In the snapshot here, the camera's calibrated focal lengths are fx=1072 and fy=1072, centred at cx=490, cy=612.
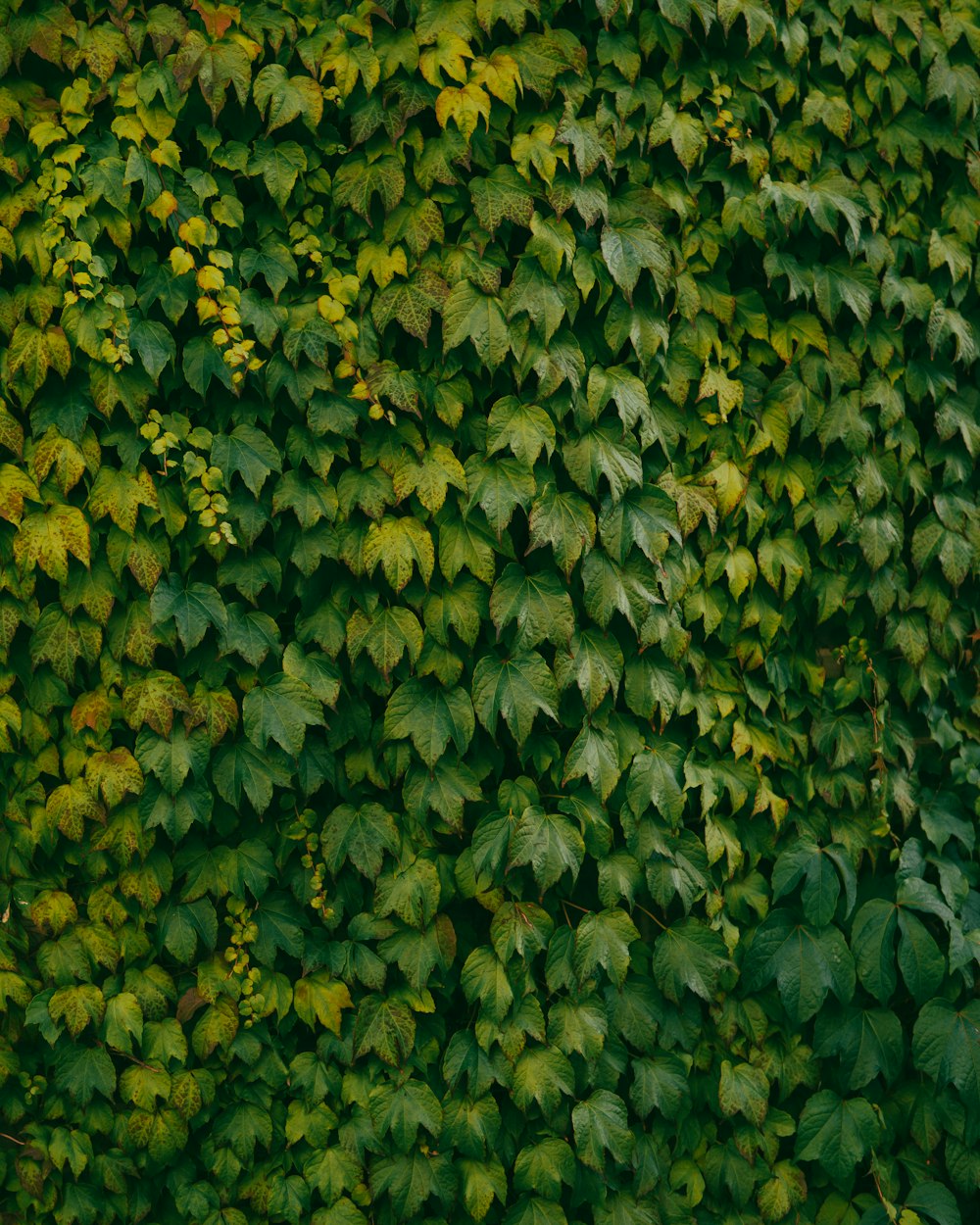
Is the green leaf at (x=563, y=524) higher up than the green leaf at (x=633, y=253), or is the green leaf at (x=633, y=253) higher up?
the green leaf at (x=633, y=253)

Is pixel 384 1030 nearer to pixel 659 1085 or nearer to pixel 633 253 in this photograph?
pixel 659 1085

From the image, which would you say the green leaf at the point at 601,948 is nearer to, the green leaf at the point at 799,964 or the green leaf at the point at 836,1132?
the green leaf at the point at 799,964

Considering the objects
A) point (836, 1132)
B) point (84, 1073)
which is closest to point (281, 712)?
point (84, 1073)

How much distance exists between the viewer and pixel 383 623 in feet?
8.61

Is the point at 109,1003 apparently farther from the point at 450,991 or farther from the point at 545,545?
the point at 545,545

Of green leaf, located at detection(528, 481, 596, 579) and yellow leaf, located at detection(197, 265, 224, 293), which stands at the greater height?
yellow leaf, located at detection(197, 265, 224, 293)

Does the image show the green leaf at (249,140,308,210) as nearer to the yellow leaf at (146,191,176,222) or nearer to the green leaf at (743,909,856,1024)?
the yellow leaf at (146,191,176,222)

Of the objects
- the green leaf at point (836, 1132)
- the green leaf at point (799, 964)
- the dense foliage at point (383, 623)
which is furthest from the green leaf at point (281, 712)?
the green leaf at point (836, 1132)

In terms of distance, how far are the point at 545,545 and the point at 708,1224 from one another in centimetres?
187

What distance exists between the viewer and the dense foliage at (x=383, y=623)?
254cm

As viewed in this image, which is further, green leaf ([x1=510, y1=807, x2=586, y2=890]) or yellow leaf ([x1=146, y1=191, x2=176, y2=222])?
green leaf ([x1=510, y1=807, x2=586, y2=890])

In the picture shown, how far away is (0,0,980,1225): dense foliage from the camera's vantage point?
254cm

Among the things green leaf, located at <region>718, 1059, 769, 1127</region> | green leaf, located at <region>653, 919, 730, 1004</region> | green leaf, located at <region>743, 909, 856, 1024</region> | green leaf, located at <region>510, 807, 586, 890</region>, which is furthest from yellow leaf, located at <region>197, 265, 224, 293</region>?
green leaf, located at <region>718, 1059, 769, 1127</region>

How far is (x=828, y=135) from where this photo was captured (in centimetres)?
305
